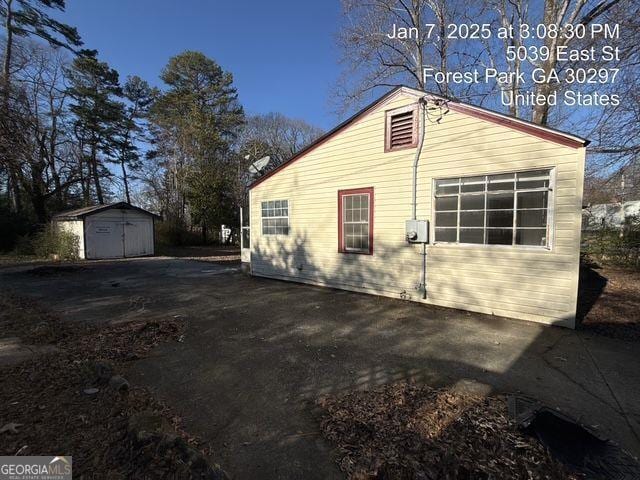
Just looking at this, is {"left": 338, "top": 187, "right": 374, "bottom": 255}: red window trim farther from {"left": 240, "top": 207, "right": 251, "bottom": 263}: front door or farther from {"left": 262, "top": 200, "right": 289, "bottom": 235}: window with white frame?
{"left": 240, "top": 207, "right": 251, "bottom": 263}: front door

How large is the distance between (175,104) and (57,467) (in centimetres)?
2735

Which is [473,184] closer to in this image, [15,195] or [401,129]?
[401,129]

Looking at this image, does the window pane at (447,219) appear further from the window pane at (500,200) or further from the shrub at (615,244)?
the shrub at (615,244)

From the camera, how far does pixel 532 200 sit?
5.23m

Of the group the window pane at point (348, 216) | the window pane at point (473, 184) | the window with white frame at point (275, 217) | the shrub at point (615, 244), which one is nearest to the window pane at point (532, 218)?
the window pane at point (473, 184)

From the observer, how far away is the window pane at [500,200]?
5.43 m

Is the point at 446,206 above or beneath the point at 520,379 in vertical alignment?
above

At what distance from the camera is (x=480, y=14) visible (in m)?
12.4

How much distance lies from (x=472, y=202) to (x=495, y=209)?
0.42 m

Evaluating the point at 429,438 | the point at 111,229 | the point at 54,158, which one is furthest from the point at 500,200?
the point at 54,158

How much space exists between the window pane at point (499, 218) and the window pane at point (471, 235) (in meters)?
0.22

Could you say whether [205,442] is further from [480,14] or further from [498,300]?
[480,14]

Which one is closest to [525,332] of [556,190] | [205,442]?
[556,190]

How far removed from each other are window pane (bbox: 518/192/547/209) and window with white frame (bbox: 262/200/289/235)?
19.6 ft
